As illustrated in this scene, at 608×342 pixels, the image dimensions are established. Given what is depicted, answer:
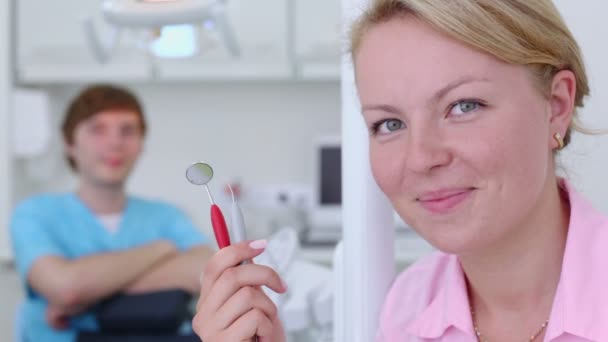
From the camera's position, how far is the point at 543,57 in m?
0.77

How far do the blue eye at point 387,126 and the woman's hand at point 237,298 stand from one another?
156 millimetres

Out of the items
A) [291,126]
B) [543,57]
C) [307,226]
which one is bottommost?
[307,226]

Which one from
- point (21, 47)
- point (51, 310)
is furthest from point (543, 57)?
point (21, 47)

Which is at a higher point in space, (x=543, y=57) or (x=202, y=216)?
(x=543, y=57)

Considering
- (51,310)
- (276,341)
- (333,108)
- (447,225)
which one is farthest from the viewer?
(333,108)

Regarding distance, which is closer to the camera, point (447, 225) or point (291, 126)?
point (447, 225)

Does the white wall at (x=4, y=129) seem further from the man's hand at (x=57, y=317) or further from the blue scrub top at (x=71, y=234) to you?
the man's hand at (x=57, y=317)

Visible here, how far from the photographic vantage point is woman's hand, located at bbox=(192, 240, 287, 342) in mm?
812

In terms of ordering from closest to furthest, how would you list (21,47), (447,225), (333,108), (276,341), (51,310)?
(447,225), (276,341), (51,310), (21,47), (333,108)

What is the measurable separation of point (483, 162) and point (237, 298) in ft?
0.88

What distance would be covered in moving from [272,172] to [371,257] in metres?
2.83

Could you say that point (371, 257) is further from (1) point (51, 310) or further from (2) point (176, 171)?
(2) point (176, 171)

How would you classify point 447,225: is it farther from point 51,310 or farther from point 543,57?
point 51,310

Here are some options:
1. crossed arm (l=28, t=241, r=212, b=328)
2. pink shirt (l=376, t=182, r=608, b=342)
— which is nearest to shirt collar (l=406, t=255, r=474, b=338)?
pink shirt (l=376, t=182, r=608, b=342)
